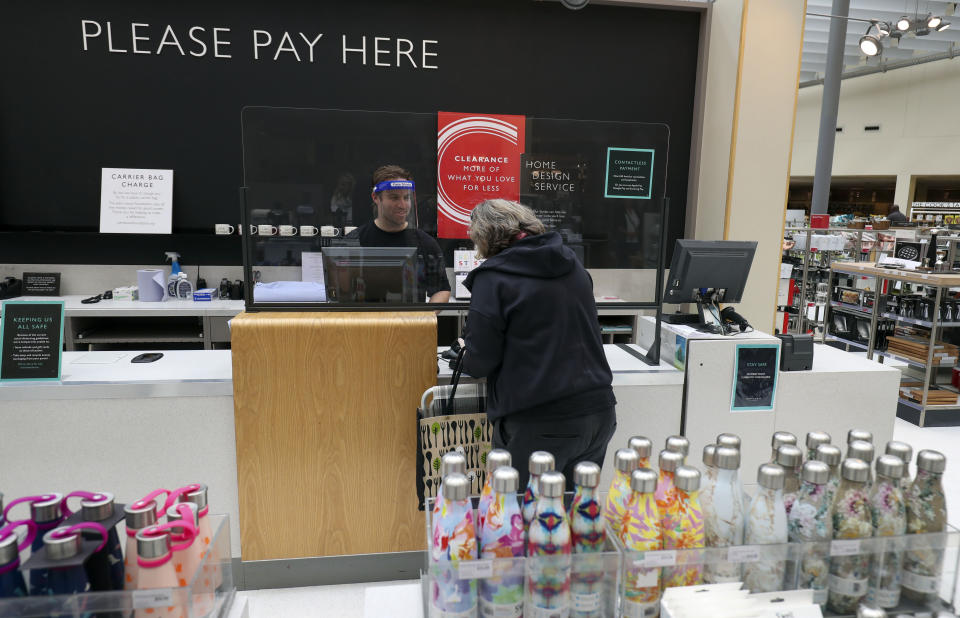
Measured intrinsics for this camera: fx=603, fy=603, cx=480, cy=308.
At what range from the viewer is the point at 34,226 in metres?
4.40

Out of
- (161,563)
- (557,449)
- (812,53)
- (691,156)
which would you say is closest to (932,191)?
(812,53)

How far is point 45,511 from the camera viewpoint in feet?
3.20

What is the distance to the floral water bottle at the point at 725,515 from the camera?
103cm

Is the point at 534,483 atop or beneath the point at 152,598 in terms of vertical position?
atop

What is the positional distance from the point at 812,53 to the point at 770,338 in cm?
1127

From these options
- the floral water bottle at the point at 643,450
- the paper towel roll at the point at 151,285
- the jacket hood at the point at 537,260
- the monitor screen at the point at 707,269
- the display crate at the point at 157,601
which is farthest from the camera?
the paper towel roll at the point at 151,285

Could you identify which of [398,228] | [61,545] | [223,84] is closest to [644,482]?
[61,545]

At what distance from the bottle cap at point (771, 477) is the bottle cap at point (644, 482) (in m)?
0.19

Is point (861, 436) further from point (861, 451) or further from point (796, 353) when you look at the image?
point (796, 353)

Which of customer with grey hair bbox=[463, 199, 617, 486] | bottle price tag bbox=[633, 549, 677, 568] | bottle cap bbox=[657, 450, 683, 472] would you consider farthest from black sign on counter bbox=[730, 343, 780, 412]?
bottle price tag bbox=[633, 549, 677, 568]

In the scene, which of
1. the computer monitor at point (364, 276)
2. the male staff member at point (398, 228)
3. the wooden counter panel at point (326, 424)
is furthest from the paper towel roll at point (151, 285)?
the male staff member at point (398, 228)

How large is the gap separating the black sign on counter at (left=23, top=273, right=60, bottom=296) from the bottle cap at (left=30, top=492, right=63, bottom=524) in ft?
14.3

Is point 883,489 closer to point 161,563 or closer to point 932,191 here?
point 161,563

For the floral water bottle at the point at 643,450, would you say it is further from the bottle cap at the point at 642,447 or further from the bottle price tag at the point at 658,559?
the bottle price tag at the point at 658,559
